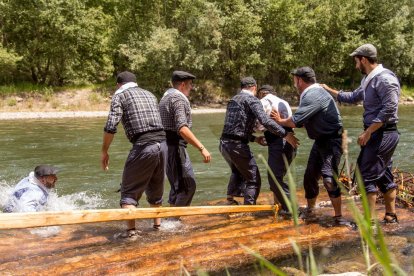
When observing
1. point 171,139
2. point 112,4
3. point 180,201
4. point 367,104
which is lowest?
point 180,201

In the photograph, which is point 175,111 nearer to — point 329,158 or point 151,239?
point 151,239

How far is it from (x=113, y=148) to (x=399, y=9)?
3903 centimetres

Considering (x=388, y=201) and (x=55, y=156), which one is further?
(x=55, y=156)

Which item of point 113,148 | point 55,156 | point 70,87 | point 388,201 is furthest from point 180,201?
point 70,87

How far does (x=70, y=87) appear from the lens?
3622cm

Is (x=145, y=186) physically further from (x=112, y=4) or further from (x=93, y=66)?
(x=112, y=4)

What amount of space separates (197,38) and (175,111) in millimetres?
32299

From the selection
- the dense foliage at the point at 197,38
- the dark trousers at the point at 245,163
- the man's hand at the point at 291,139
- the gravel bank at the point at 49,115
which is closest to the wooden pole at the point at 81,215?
the dark trousers at the point at 245,163

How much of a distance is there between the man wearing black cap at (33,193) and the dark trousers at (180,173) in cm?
152

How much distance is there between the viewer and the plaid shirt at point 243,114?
19.8 feet

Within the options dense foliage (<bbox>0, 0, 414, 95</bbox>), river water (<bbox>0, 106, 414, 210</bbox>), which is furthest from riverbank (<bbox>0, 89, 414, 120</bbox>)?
river water (<bbox>0, 106, 414, 210</bbox>)

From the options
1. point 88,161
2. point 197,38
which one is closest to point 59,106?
point 197,38

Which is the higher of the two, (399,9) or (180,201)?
(399,9)

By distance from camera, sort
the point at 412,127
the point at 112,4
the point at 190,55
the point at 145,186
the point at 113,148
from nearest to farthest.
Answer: the point at 145,186
the point at 113,148
the point at 412,127
the point at 190,55
the point at 112,4
